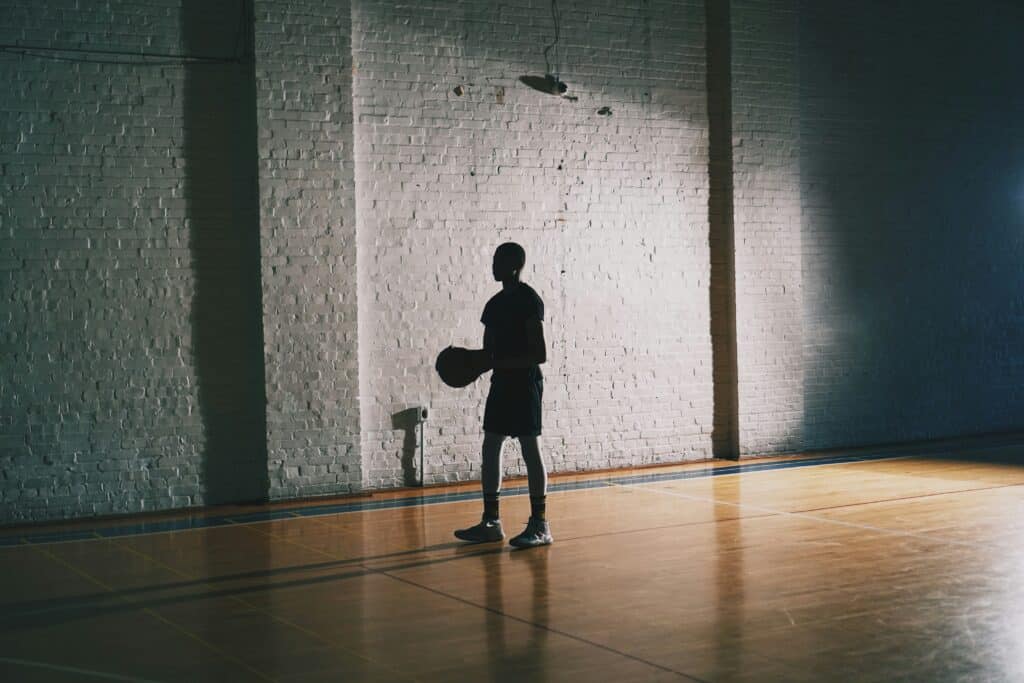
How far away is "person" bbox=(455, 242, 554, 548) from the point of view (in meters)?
6.03

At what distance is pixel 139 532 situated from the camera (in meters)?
6.98

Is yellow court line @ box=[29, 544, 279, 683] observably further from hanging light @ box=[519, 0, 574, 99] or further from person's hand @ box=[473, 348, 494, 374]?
hanging light @ box=[519, 0, 574, 99]

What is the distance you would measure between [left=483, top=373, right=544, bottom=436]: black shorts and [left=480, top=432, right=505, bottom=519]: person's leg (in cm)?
13

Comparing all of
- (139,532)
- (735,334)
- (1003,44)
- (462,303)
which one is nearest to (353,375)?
(462,303)

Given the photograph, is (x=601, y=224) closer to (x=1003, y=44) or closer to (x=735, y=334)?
(x=735, y=334)

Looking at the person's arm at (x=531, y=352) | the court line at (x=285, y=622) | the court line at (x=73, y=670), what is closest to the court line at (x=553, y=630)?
the court line at (x=285, y=622)

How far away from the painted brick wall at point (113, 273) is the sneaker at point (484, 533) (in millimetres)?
2179

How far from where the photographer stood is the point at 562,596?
5090 mm

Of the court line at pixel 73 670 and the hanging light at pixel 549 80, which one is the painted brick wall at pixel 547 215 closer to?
the hanging light at pixel 549 80

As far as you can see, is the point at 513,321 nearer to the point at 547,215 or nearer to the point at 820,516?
the point at 820,516

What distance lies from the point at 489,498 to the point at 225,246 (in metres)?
2.81

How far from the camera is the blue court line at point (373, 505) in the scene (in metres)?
6.92

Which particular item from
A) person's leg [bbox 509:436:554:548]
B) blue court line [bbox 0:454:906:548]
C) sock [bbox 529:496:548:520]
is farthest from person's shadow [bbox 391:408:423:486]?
sock [bbox 529:496:548:520]

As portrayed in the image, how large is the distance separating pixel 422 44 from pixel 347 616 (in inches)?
197
